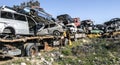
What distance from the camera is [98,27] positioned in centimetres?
3659

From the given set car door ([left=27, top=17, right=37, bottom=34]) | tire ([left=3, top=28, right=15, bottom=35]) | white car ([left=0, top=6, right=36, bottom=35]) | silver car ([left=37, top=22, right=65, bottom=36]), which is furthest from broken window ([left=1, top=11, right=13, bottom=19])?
silver car ([left=37, top=22, right=65, bottom=36])

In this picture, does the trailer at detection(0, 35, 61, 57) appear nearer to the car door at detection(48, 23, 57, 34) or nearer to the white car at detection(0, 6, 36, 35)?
the white car at detection(0, 6, 36, 35)

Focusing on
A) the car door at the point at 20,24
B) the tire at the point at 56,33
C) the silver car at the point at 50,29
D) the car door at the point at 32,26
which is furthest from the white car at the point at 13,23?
the tire at the point at 56,33

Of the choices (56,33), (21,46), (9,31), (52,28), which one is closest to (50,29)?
(52,28)

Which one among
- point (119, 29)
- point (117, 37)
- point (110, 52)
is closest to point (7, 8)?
point (110, 52)

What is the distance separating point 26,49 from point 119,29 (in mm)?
17120

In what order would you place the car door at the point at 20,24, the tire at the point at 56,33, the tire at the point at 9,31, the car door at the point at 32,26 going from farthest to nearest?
1. the tire at the point at 56,33
2. the car door at the point at 32,26
3. the car door at the point at 20,24
4. the tire at the point at 9,31

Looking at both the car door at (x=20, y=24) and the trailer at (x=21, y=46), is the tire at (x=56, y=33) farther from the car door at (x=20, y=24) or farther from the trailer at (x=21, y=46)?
the car door at (x=20, y=24)

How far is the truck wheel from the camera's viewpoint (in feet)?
60.2

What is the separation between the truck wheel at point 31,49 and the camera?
1834 centimetres

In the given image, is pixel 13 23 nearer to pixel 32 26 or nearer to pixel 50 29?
pixel 32 26

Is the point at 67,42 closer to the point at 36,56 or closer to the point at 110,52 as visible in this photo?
the point at 110,52

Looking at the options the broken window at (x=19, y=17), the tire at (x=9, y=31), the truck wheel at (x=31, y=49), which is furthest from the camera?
the broken window at (x=19, y=17)

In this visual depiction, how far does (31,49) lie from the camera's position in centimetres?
1891
